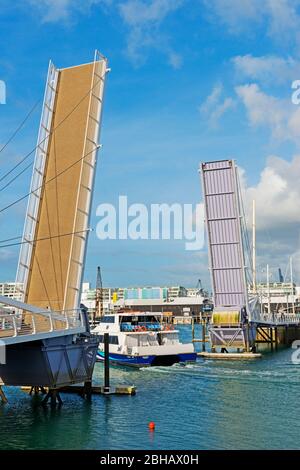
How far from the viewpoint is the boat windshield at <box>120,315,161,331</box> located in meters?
50.7

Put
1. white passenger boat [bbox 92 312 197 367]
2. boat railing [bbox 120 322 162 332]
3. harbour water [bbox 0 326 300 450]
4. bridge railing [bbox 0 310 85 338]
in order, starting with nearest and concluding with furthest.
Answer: harbour water [bbox 0 326 300 450] → bridge railing [bbox 0 310 85 338] → white passenger boat [bbox 92 312 197 367] → boat railing [bbox 120 322 162 332]

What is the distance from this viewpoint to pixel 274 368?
151 ft

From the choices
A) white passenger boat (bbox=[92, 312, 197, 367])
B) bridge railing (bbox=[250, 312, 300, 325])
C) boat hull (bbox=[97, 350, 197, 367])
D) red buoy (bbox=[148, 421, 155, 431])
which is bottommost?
red buoy (bbox=[148, 421, 155, 431])

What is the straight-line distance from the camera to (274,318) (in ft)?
234

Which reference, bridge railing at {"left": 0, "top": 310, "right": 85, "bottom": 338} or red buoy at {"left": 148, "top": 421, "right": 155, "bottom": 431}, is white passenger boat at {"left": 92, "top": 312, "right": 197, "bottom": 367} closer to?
bridge railing at {"left": 0, "top": 310, "right": 85, "bottom": 338}

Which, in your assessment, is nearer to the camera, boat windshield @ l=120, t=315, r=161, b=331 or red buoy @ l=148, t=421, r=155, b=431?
red buoy @ l=148, t=421, r=155, b=431

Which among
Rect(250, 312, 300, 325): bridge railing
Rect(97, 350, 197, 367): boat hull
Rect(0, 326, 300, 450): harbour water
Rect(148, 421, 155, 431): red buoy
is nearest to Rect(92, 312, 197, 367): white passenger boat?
Rect(97, 350, 197, 367): boat hull

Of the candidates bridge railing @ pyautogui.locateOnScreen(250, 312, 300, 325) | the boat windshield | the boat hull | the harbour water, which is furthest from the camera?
bridge railing @ pyautogui.locateOnScreen(250, 312, 300, 325)

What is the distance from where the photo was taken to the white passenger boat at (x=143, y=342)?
154 ft

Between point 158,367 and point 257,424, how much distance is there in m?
21.1

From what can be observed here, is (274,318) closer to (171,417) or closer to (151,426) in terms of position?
(171,417)

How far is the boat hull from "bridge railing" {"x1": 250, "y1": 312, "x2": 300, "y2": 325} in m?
10.00
